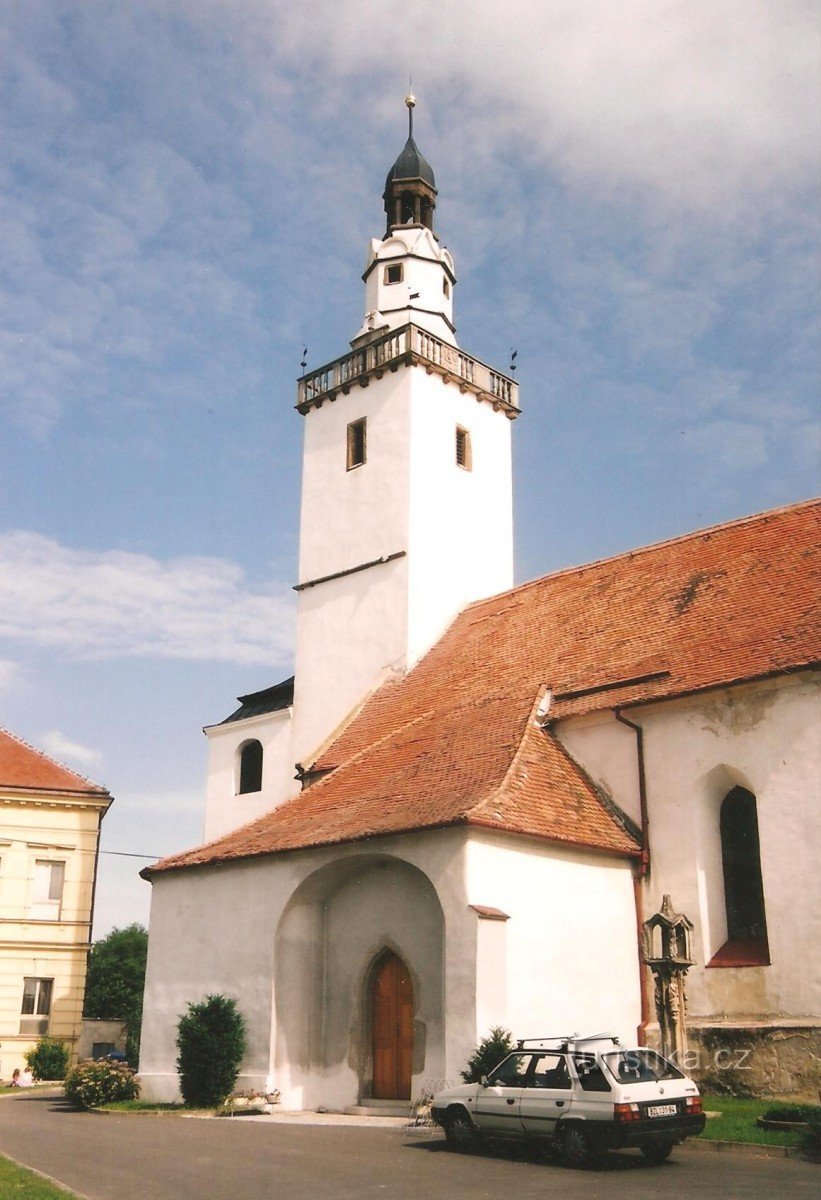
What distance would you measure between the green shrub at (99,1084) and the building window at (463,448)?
1593 centimetres

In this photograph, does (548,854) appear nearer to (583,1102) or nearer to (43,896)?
(583,1102)

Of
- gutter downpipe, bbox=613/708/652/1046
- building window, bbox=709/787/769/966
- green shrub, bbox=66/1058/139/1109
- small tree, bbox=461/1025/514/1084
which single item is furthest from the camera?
green shrub, bbox=66/1058/139/1109

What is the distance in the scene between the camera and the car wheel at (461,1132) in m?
13.6

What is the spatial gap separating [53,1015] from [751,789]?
21208 mm

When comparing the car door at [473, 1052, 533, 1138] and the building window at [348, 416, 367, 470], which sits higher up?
the building window at [348, 416, 367, 470]

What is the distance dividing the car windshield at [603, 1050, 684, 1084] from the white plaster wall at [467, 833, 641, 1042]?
3.74 m

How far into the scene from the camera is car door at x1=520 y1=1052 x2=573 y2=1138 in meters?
12.6

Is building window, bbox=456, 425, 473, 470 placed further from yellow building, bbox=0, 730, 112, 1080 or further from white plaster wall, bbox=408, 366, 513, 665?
yellow building, bbox=0, 730, 112, 1080

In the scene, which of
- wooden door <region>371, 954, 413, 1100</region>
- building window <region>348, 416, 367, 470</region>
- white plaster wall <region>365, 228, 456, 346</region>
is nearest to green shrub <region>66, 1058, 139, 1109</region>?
wooden door <region>371, 954, 413, 1100</region>

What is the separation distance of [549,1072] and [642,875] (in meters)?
6.50

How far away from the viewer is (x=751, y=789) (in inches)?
715

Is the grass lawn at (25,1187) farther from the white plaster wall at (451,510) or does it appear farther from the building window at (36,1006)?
the building window at (36,1006)

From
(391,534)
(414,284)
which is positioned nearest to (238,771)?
(391,534)

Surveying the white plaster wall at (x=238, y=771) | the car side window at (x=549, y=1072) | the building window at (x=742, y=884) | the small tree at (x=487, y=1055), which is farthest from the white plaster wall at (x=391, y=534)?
the car side window at (x=549, y=1072)
